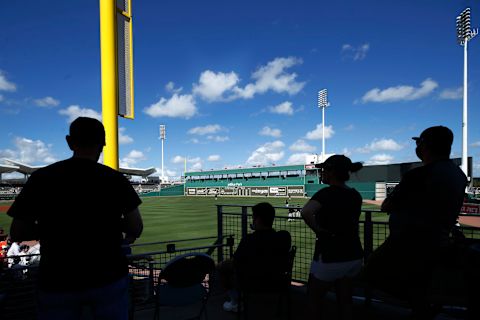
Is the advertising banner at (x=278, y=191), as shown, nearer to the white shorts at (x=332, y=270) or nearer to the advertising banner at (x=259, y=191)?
the advertising banner at (x=259, y=191)

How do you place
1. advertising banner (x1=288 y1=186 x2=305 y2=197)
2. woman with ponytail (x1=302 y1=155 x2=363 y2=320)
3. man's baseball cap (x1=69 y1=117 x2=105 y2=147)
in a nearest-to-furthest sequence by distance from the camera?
man's baseball cap (x1=69 y1=117 x2=105 y2=147)
woman with ponytail (x1=302 y1=155 x2=363 y2=320)
advertising banner (x1=288 y1=186 x2=305 y2=197)

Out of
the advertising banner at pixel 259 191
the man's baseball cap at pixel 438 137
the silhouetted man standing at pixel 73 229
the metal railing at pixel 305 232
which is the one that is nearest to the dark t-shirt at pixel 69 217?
the silhouetted man standing at pixel 73 229

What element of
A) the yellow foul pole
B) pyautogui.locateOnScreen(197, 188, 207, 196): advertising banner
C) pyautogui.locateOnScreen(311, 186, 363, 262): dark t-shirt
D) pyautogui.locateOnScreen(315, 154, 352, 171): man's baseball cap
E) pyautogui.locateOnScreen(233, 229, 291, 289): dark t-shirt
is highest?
the yellow foul pole

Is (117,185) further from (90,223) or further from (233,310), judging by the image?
(233,310)

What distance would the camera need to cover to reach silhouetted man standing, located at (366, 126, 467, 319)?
2.25 meters

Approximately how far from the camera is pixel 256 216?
11.0 feet

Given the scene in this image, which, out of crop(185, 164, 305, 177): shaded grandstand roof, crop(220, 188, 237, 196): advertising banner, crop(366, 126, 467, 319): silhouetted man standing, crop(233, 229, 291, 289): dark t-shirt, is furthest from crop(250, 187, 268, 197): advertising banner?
crop(366, 126, 467, 319): silhouetted man standing

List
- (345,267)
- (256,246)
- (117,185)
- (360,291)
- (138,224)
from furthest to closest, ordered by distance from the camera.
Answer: (360,291)
(256,246)
(345,267)
(138,224)
(117,185)

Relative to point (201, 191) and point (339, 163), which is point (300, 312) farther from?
point (201, 191)

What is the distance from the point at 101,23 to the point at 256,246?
3.85m

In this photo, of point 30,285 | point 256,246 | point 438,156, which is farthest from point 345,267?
point 30,285

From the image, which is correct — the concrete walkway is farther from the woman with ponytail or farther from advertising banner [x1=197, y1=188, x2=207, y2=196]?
advertising banner [x1=197, y1=188, x2=207, y2=196]

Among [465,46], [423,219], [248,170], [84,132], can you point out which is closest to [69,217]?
[84,132]

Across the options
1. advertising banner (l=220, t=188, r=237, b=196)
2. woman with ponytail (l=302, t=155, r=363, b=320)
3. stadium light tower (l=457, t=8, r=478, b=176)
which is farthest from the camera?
advertising banner (l=220, t=188, r=237, b=196)
